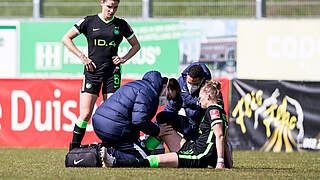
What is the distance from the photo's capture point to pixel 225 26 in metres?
17.4

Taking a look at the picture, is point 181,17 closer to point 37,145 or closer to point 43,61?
point 43,61

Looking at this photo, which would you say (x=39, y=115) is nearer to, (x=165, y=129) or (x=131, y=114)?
(x=165, y=129)

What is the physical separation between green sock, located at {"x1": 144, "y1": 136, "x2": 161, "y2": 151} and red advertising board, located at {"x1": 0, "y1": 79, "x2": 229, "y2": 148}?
4597mm

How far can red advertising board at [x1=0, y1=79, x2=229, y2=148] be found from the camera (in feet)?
44.2

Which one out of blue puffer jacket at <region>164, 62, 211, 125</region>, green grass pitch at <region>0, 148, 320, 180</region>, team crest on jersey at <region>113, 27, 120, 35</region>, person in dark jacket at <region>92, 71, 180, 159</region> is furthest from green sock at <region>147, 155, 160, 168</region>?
team crest on jersey at <region>113, 27, 120, 35</region>

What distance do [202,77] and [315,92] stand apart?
493cm

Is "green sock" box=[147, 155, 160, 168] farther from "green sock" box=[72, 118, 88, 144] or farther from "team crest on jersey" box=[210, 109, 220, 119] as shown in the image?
"green sock" box=[72, 118, 88, 144]

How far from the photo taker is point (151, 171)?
25.7 feet

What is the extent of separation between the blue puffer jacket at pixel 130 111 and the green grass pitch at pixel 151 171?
48cm

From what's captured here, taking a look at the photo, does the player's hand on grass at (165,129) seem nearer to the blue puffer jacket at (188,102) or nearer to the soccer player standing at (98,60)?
the blue puffer jacket at (188,102)

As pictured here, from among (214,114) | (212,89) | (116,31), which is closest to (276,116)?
(116,31)

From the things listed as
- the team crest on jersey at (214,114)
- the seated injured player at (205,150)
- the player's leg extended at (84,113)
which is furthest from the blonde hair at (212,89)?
the player's leg extended at (84,113)

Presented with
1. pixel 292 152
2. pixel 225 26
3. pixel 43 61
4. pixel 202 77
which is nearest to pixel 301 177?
pixel 202 77

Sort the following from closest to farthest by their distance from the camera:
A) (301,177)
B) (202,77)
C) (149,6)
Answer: (301,177) < (202,77) < (149,6)
